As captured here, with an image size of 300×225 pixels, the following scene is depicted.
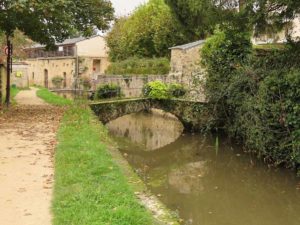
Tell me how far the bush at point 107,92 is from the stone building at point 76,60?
22133 millimetres

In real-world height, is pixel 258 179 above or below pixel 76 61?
below

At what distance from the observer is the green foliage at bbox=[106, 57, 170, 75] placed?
32.2 metres

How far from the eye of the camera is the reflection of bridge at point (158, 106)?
60.6 feet

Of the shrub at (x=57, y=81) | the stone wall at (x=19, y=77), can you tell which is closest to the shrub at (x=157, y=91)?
the stone wall at (x=19, y=77)

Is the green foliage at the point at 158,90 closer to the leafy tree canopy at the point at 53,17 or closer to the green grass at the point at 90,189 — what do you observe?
the leafy tree canopy at the point at 53,17

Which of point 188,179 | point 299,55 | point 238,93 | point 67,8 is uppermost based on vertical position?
point 67,8

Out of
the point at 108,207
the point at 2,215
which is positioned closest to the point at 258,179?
the point at 108,207

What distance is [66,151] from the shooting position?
368 inches

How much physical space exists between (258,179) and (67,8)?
27.4 feet

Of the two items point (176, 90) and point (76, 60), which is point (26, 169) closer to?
point (176, 90)

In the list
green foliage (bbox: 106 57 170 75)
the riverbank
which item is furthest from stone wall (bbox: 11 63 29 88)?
the riverbank

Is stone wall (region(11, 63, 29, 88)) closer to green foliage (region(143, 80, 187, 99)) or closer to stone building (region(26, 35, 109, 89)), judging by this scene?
stone building (region(26, 35, 109, 89))

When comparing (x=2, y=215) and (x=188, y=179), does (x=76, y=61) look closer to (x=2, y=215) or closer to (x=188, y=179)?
(x=188, y=179)

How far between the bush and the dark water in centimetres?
376
